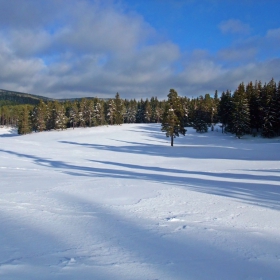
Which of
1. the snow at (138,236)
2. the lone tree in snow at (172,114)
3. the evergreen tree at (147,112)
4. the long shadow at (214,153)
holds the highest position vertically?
the evergreen tree at (147,112)

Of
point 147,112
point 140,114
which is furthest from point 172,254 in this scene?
point 140,114

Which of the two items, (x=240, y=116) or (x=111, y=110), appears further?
(x=111, y=110)

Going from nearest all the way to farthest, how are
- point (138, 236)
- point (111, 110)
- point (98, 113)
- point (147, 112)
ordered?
point (138, 236), point (111, 110), point (98, 113), point (147, 112)

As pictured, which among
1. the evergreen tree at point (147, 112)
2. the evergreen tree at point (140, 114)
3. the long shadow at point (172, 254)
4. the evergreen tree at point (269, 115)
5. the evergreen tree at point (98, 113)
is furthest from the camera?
the evergreen tree at point (140, 114)

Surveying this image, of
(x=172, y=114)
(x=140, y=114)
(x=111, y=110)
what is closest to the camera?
(x=172, y=114)

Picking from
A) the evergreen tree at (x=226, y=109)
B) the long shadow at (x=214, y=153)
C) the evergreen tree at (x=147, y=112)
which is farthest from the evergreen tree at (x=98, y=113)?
the long shadow at (x=214, y=153)

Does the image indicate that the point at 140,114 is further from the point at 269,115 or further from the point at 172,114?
the point at 172,114

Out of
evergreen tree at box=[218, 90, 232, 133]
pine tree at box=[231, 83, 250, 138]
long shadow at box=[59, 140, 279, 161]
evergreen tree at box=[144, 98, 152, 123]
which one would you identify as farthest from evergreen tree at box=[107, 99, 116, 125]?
long shadow at box=[59, 140, 279, 161]

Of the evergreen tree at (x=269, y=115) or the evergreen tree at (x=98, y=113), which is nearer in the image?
the evergreen tree at (x=269, y=115)

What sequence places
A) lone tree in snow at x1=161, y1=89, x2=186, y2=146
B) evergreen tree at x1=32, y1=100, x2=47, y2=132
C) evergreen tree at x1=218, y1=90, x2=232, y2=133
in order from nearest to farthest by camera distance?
lone tree in snow at x1=161, y1=89, x2=186, y2=146, evergreen tree at x1=218, y1=90, x2=232, y2=133, evergreen tree at x1=32, y1=100, x2=47, y2=132

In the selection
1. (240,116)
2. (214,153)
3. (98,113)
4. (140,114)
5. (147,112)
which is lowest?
(214,153)

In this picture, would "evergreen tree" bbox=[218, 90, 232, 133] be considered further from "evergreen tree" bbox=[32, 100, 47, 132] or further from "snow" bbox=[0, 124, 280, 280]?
"snow" bbox=[0, 124, 280, 280]

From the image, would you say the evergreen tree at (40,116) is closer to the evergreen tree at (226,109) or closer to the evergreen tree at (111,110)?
the evergreen tree at (111,110)

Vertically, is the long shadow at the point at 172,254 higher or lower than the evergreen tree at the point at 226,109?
lower
